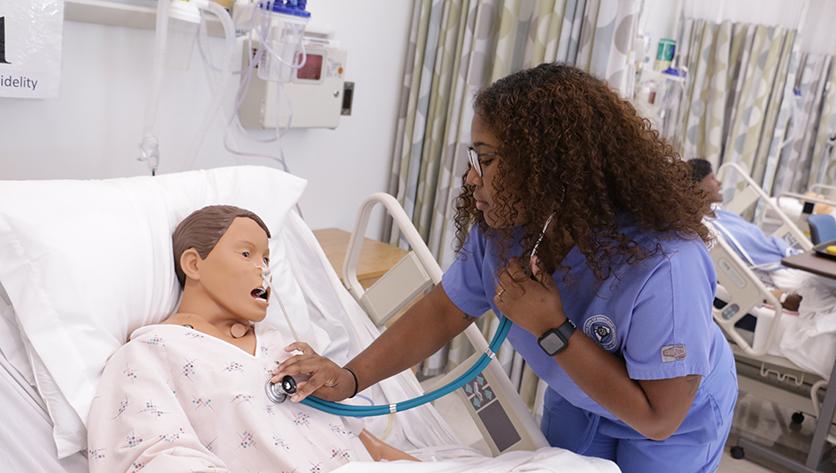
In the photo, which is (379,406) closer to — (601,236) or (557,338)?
(557,338)

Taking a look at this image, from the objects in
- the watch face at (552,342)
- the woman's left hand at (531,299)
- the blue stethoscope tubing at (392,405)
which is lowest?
the blue stethoscope tubing at (392,405)

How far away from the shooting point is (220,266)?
167 centimetres

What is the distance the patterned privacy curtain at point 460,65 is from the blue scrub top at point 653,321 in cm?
122

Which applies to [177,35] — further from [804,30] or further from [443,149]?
[804,30]

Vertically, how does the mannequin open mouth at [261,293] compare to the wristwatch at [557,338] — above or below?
below

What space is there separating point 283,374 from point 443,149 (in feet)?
5.73

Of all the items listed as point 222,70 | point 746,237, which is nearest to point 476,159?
point 222,70

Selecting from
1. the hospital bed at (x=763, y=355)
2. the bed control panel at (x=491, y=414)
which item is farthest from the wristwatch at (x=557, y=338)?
the hospital bed at (x=763, y=355)

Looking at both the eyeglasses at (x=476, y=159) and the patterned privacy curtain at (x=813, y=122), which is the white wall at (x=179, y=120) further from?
the patterned privacy curtain at (x=813, y=122)

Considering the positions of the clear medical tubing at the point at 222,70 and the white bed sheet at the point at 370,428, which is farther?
the clear medical tubing at the point at 222,70

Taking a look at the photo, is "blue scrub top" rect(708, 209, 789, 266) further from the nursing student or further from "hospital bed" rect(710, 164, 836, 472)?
the nursing student

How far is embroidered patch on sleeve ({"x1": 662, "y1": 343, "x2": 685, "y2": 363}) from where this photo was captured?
1306 millimetres

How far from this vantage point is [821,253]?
3.31 metres

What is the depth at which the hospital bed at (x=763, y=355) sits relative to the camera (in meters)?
3.01
